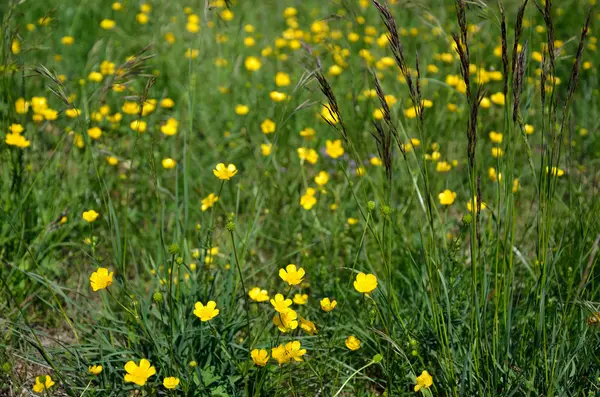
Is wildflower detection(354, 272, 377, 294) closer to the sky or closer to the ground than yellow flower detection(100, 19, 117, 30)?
closer to the sky

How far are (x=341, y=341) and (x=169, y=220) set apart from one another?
4.11 feet

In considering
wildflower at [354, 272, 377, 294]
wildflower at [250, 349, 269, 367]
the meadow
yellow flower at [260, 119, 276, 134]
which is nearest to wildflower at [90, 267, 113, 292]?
the meadow

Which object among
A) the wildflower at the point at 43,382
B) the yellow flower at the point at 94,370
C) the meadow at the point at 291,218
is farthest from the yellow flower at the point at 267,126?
the wildflower at the point at 43,382

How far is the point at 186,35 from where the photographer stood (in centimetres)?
491

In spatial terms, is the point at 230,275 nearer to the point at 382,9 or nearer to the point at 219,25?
the point at 382,9

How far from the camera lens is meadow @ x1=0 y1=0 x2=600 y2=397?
186 cm

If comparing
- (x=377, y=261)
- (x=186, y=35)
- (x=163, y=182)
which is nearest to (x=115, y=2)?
(x=186, y=35)

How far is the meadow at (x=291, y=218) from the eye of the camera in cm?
186

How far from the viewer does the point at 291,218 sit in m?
3.05

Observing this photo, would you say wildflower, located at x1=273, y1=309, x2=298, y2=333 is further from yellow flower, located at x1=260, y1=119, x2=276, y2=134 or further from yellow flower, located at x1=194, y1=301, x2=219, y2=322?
yellow flower, located at x1=260, y1=119, x2=276, y2=134

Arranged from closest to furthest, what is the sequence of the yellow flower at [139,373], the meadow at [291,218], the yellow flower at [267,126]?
1. the yellow flower at [139,373]
2. the meadow at [291,218]
3. the yellow flower at [267,126]

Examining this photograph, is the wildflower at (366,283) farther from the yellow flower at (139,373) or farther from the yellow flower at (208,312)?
the yellow flower at (139,373)

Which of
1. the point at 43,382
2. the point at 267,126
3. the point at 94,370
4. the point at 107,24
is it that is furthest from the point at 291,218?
the point at 107,24

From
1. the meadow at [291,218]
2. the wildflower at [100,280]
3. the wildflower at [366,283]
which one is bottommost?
the meadow at [291,218]
